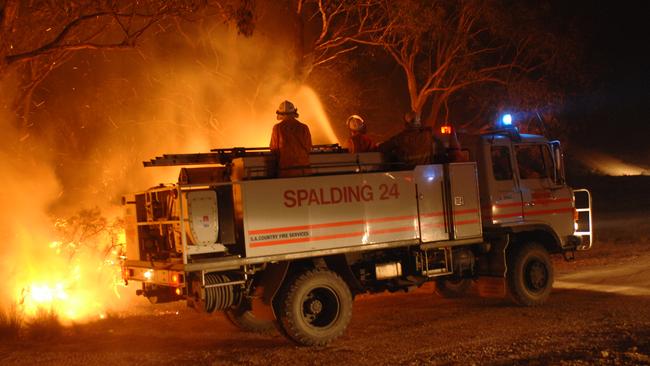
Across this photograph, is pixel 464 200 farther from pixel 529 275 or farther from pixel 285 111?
pixel 285 111

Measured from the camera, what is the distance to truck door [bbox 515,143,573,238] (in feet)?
34.4

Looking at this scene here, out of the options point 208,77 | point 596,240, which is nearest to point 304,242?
point 208,77

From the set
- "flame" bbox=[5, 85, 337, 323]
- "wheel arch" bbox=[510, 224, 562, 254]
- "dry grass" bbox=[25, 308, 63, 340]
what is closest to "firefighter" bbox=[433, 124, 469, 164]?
"wheel arch" bbox=[510, 224, 562, 254]

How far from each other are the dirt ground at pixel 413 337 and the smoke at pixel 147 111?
539 centimetres

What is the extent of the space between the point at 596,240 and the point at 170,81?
40.9ft

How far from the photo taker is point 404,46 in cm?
1962

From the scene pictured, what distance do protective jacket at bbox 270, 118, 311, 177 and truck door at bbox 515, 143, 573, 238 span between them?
140 inches

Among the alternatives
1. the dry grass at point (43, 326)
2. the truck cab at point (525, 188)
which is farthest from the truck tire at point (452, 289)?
the dry grass at point (43, 326)

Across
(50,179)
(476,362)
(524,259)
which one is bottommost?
(476,362)

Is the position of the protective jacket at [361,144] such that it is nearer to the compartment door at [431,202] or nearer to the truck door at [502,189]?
the compartment door at [431,202]

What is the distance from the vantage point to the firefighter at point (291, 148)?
8.55 meters

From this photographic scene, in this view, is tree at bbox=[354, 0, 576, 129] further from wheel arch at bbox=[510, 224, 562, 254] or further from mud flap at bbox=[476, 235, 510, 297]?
mud flap at bbox=[476, 235, 510, 297]

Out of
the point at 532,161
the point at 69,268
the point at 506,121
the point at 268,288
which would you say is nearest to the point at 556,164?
the point at 532,161

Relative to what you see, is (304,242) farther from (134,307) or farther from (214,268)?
(134,307)
